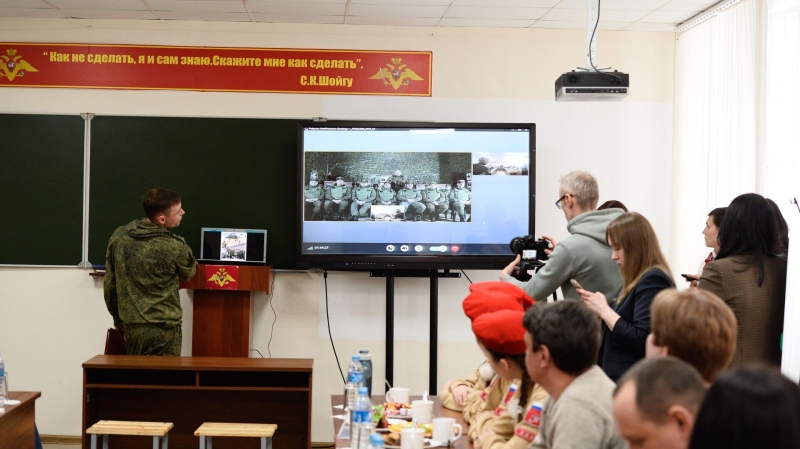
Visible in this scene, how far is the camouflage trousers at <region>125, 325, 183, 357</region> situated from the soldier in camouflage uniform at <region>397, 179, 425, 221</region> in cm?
170

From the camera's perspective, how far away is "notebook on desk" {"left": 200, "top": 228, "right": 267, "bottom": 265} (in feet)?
17.1

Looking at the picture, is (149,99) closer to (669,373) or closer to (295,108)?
(295,108)

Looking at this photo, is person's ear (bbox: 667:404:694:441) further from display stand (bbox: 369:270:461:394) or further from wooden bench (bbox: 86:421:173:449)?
display stand (bbox: 369:270:461:394)

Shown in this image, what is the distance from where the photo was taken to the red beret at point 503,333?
7.56 ft

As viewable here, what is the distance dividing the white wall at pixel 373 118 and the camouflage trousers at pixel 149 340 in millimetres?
627

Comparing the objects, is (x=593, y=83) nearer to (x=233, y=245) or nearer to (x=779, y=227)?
(x=779, y=227)

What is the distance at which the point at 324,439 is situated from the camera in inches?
215

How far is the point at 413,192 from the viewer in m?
5.20

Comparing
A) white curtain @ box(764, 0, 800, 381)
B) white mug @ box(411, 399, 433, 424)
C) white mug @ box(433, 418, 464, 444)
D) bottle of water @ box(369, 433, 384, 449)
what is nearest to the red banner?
white curtain @ box(764, 0, 800, 381)

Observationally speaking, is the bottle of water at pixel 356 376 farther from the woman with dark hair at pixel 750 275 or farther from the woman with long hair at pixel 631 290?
the woman with dark hair at pixel 750 275

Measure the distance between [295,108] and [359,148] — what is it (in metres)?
0.61

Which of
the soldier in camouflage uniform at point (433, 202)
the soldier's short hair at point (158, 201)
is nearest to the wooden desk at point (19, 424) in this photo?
the soldier's short hair at point (158, 201)

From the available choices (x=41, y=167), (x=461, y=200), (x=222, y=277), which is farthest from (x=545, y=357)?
(x=41, y=167)

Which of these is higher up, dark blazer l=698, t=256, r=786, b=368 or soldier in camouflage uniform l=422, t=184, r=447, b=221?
soldier in camouflage uniform l=422, t=184, r=447, b=221
